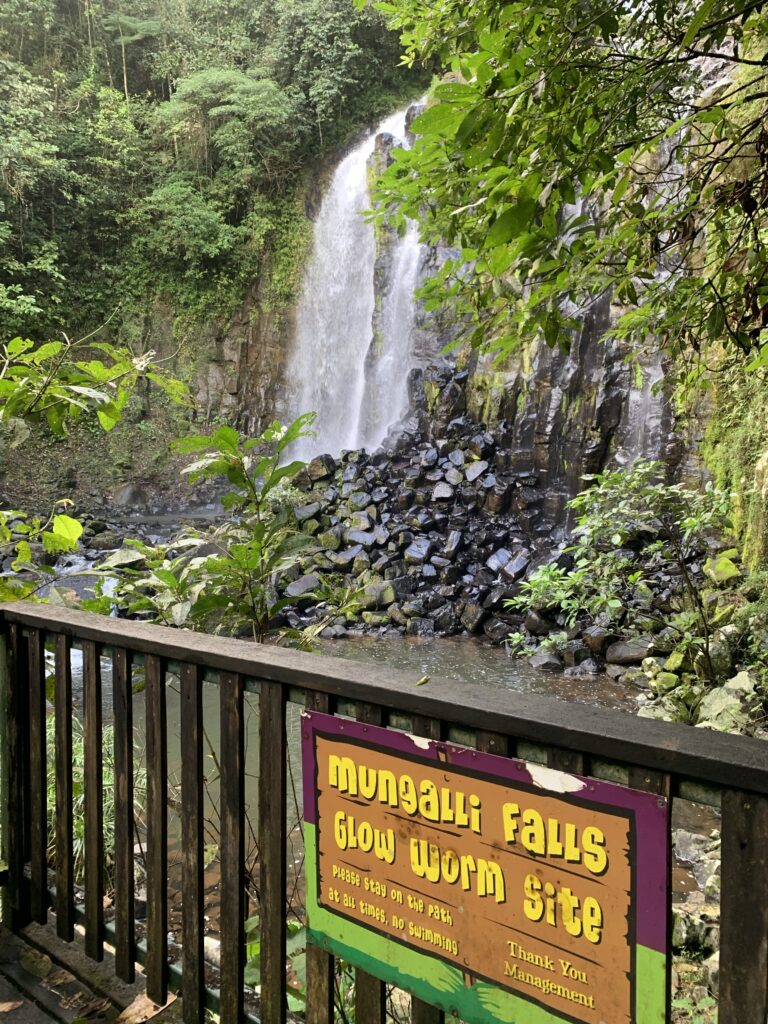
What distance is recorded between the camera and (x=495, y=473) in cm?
1395

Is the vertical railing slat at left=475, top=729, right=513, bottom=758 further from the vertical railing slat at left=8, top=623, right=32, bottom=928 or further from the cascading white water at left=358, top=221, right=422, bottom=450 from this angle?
the cascading white water at left=358, top=221, right=422, bottom=450

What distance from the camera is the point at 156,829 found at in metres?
1.81

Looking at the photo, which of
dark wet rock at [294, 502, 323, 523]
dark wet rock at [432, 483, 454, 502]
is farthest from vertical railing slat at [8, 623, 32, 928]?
dark wet rock at [432, 483, 454, 502]

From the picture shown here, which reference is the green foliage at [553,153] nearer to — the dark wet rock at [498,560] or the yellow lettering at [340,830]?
the yellow lettering at [340,830]

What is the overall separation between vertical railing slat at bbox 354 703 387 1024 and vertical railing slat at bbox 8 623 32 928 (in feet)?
4.37

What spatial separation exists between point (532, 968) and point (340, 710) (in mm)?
556

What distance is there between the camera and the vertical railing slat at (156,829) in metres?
1.79

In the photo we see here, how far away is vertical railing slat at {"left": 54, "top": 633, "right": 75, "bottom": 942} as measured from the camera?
6.75 ft

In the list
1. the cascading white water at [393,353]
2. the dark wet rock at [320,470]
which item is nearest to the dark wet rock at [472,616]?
the dark wet rock at [320,470]

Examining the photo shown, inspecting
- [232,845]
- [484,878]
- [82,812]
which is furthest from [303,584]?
[484,878]

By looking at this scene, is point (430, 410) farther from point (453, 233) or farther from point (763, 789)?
point (763, 789)

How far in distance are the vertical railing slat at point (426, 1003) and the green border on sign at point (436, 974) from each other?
0.15 feet

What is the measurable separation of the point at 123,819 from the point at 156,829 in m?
0.15

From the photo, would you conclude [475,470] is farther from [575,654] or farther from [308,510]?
[575,654]
